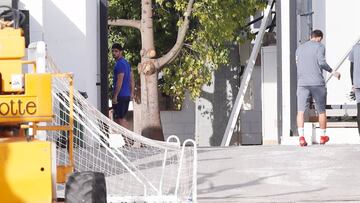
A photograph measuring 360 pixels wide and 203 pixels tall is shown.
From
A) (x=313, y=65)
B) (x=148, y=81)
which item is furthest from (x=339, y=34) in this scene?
(x=148, y=81)

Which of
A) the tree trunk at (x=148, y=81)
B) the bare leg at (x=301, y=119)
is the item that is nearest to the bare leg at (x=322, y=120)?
the bare leg at (x=301, y=119)

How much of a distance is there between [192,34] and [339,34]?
5.06 metres

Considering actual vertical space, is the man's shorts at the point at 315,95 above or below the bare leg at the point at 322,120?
above

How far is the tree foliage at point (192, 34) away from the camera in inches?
911

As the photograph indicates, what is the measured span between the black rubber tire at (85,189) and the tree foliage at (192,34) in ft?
49.3

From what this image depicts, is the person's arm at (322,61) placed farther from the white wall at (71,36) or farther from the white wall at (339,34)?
the white wall at (339,34)

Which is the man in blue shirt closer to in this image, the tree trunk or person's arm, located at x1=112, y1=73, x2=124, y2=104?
person's arm, located at x1=112, y1=73, x2=124, y2=104

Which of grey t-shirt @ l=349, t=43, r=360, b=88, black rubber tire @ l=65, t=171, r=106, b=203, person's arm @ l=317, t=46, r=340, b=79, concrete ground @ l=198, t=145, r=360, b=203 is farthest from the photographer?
person's arm @ l=317, t=46, r=340, b=79

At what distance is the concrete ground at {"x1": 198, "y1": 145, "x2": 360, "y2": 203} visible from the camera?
35.5ft

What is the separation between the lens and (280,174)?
1236 cm

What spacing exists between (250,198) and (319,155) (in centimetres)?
374

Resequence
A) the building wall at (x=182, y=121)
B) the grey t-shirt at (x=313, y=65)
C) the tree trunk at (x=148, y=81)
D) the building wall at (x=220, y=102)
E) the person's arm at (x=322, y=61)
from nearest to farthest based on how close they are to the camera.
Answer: the person's arm at (x=322, y=61), the grey t-shirt at (x=313, y=65), the tree trunk at (x=148, y=81), the building wall at (x=220, y=102), the building wall at (x=182, y=121)

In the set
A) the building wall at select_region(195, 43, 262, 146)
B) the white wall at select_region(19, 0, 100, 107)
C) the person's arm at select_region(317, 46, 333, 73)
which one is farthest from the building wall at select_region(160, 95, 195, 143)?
the person's arm at select_region(317, 46, 333, 73)

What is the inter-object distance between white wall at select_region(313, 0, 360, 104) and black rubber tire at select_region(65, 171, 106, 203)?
40.3 feet
